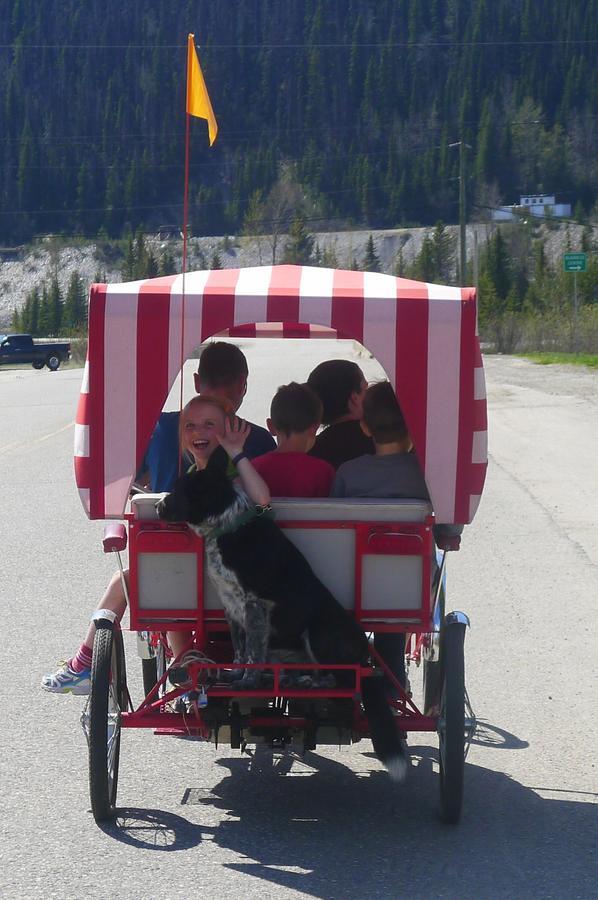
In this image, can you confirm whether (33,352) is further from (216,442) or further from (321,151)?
(321,151)

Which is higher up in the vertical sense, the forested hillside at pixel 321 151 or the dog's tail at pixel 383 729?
the forested hillside at pixel 321 151

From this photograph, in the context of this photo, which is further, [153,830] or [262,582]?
[153,830]

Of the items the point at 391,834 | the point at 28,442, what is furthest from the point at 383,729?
the point at 28,442

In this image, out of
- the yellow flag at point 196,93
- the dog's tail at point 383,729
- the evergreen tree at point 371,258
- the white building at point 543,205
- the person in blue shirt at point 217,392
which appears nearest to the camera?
the dog's tail at point 383,729

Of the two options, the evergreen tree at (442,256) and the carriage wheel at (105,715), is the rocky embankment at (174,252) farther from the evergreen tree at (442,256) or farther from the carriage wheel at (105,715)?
the carriage wheel at (105,715)

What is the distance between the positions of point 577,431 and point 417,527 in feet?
51.2

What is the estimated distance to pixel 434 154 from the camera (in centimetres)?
17538

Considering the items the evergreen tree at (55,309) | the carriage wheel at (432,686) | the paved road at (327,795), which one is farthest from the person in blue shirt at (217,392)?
the evergreen tree at (55,309)

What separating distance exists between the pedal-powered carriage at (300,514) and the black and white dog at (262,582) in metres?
0.09

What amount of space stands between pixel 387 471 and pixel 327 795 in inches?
49.6

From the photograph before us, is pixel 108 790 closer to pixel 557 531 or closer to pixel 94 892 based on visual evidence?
pixel 94 892

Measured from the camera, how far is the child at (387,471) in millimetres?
4930

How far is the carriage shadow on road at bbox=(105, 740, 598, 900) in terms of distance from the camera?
166 inches

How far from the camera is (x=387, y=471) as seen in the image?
496 centimetres
